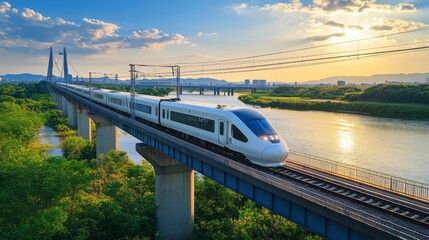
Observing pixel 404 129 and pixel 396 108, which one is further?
pixel 396 108

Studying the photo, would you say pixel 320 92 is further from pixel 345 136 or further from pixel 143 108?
pixel 143 108

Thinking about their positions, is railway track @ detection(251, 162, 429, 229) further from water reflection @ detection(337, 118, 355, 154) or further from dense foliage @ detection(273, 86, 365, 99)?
dense foliage @ detection(273, 86, 365, 99)

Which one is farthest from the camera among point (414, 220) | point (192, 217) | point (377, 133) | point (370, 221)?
point (377, 133)

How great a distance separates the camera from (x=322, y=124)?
216ft

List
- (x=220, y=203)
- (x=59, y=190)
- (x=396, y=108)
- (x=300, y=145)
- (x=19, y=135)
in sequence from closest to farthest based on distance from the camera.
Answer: (x=59, y=190) → (x=220, y=203) → (x=300, y=145) → (x=19, y=135) → (x=396, y=108)

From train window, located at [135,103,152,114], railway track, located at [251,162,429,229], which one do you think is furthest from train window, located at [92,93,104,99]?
railway track, located at [251,162,429,229]

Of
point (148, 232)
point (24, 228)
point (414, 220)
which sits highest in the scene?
point (414, 220)

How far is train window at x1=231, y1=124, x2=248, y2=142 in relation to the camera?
1873cm

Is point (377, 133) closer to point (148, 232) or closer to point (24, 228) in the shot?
point (148, 232)

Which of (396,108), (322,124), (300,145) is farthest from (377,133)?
(396,108)

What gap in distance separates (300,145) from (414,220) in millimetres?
36561

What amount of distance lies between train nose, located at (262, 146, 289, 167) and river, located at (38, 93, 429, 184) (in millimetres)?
24089

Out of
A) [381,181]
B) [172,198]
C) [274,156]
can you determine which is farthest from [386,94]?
[274,156]

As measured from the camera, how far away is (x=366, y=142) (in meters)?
50.5
